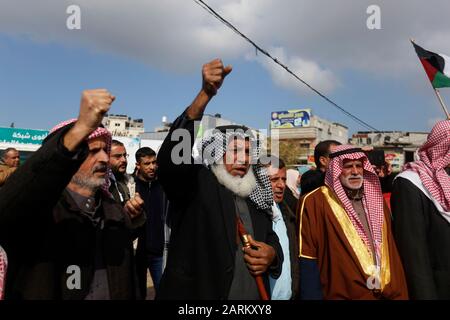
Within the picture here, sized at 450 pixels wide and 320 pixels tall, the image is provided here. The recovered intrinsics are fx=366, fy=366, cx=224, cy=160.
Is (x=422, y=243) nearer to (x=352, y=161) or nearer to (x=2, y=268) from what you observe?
(x=352, y=161)

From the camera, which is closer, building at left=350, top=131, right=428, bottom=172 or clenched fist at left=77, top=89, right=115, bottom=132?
clenched fist at left=77, top=89, right=115, bottom=132

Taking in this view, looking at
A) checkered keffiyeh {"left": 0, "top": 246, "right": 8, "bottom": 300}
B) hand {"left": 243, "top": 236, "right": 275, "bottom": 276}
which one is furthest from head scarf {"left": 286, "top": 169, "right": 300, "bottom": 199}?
checkered keffiyeh {"left": 0, "top": 246, "right": 8, "bottom": 300}

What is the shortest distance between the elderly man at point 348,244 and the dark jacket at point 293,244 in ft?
0.14

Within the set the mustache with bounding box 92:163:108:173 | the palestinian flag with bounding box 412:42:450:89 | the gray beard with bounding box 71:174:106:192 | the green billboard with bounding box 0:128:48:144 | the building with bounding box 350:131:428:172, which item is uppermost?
the building with bounding box 350:131:428:172

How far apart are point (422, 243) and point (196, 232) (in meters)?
1.57

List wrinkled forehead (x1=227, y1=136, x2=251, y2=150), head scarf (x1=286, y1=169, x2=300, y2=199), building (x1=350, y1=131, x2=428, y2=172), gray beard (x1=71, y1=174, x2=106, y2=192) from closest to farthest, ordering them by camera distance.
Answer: gray beard (x1=71, y1=174, x2=106, y2=192)
wrinkled forehead (x1=227, y1=136, x2=251, y2=150)
head scarf (x1=286, y1=169, x2=300, y2=199)
building (x1=350, y1=131, x2=428, y2=172)

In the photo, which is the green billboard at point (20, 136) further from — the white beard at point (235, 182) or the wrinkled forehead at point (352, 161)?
the wrinkled forehead at point (352, 161)

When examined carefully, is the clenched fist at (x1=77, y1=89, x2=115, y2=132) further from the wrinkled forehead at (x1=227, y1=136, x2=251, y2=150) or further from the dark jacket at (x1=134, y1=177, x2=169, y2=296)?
the dark jacket at (x1=134, y1=177, x2=169, y2=296)

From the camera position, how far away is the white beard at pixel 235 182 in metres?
2.46

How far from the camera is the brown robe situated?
2.46 m

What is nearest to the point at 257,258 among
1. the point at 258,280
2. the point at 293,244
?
the point at 258,280

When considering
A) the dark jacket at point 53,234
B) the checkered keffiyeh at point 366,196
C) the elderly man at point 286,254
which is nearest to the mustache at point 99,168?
the dark jacket at point 53,234

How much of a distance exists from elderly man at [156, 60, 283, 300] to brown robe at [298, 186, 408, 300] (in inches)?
13.1
